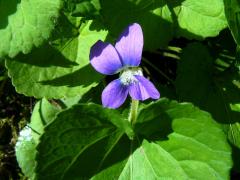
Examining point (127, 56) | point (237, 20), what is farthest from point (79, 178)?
point (237, 20)

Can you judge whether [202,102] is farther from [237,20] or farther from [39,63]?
[39,63]

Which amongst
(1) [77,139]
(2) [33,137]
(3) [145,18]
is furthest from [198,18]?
(2) [33,137]

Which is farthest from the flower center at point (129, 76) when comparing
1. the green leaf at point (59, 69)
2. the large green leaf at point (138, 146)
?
the green leaf at point (59, 69)

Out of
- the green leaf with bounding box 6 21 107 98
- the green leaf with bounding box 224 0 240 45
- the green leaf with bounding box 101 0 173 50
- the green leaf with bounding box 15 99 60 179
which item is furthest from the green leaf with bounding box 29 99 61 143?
the green leaf with bounding box 224 0 240 45

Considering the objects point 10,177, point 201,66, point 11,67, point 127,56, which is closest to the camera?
point 127,56

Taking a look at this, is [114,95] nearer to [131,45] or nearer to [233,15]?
[131,45]

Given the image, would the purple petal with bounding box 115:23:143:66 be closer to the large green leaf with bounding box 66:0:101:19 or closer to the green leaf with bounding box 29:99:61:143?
the large green leaf with bounding box 66:0:101:19

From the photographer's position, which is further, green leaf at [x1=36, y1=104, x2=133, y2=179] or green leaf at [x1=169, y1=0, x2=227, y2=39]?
green leaf at [x1=169, y1=0, x2=227, y2=39]

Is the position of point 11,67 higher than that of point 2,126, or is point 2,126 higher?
point 11,67
